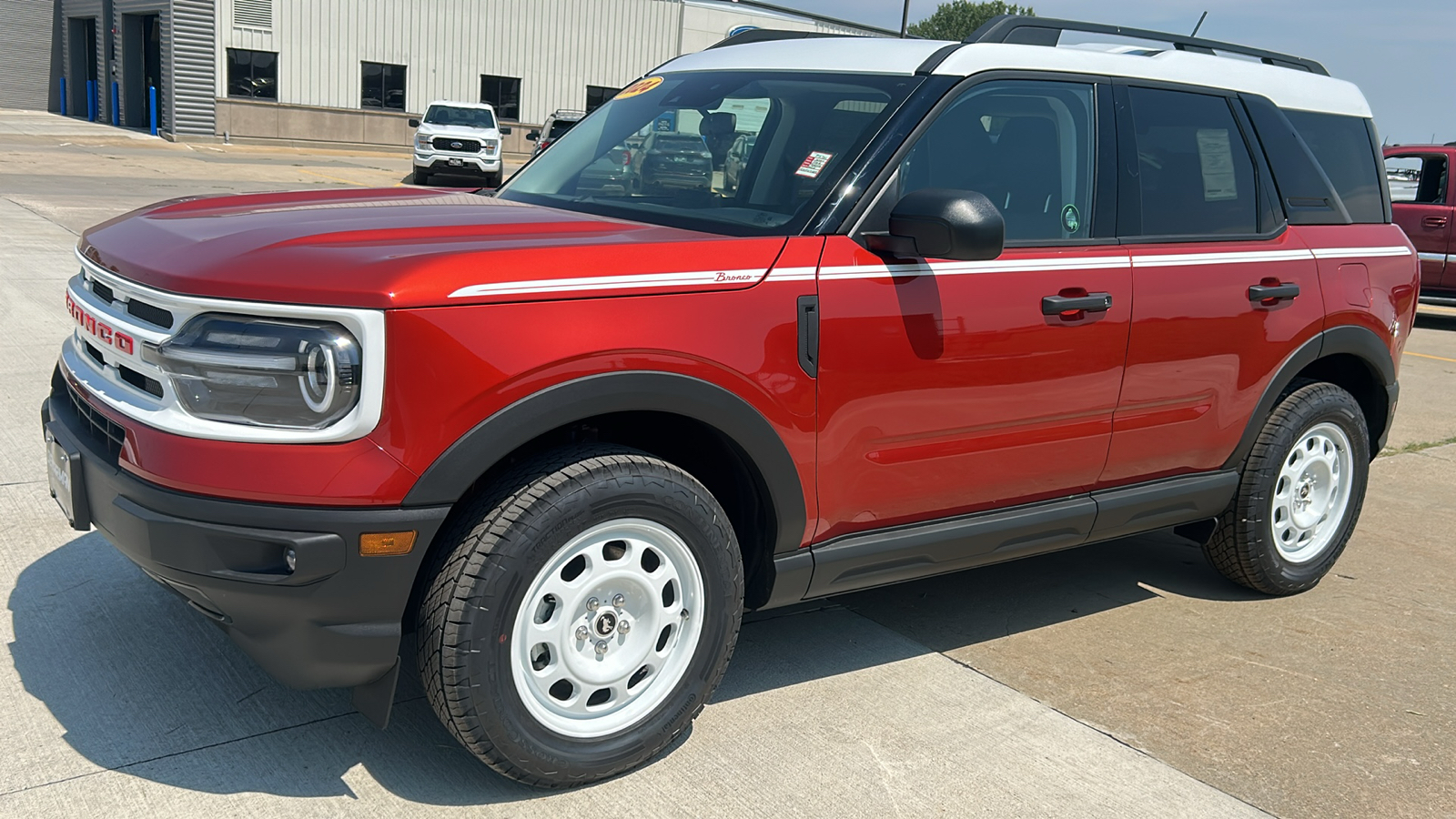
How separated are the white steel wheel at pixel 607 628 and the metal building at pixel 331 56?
107ft

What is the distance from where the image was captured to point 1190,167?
4273mm

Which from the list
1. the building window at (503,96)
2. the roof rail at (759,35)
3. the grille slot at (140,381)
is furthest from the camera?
the building window at (503,96)

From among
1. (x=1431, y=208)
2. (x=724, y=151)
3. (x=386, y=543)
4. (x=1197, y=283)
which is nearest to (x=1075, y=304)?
(x=1197, y=283)

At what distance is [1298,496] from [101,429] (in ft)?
13.6

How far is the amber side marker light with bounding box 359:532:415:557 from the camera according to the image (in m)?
2.64

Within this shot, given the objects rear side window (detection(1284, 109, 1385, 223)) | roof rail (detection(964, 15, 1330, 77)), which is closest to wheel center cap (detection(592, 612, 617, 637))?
roof rail (detection(964, 15, 1330, 77))

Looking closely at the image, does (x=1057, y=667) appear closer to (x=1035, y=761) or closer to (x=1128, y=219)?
(x=1035, y=761)

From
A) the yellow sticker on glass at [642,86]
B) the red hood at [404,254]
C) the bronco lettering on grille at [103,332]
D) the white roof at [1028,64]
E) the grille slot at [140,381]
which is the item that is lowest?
the grille slot at [140,381]

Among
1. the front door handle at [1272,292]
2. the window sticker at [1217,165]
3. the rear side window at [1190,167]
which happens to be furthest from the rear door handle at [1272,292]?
the window sticker at [1217,165]

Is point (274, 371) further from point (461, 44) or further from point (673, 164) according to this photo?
point (461, 44)

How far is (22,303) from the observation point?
336 inches

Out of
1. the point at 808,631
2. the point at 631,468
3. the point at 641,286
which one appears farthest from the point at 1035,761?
the point at 641,286

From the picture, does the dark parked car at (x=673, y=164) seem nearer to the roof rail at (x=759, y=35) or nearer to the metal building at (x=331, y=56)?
the roof rail at (x=759, y=35)

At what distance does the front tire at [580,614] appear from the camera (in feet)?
9.18
